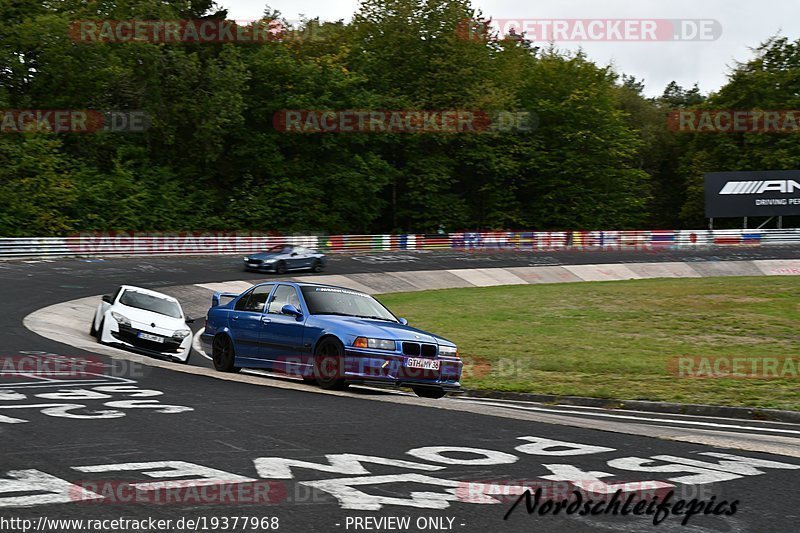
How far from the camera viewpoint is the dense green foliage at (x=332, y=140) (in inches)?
2009

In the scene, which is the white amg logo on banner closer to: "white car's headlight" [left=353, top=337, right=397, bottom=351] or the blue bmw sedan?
the blue bmw sedan

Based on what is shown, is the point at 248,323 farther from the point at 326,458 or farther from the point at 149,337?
the point at 326,458

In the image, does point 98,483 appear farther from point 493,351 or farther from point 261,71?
point 261,71

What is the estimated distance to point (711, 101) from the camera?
7944cm

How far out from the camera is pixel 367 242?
5350cm

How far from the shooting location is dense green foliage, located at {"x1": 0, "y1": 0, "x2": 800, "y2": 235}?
51031 mm

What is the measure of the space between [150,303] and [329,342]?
7.43 m

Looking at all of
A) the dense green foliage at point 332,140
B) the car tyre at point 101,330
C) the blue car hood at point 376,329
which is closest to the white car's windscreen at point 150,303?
the car tyre at point 101,330

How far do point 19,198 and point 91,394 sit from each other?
39271mm

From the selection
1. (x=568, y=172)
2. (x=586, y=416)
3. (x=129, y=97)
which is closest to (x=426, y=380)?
(x=586, y=416)

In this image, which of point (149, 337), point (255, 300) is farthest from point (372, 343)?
point (149, 337)

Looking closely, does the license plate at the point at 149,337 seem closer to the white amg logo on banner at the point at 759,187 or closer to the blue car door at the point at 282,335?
the blue car door at the point at 282,335

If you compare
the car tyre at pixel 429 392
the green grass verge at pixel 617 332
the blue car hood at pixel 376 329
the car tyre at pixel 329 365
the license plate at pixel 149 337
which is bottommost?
the green grass verge at pixel 617 332

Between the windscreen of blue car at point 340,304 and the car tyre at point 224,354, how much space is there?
6.07 ft
